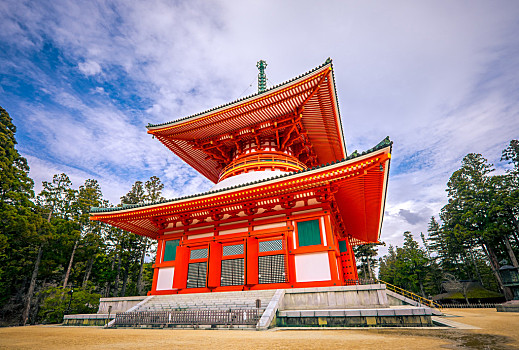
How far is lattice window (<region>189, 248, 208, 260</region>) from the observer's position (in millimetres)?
12805

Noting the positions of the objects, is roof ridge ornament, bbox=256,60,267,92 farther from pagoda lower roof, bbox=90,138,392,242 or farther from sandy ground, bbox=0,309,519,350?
sandy ground, bbox=0,309,519,350

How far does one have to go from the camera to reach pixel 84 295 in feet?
67.3

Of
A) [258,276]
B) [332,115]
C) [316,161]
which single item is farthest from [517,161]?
[258,276]

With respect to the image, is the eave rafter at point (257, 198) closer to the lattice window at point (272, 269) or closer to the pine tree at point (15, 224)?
the lattice window at point (272, 269)

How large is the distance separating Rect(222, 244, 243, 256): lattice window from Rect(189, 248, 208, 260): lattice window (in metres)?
1.10

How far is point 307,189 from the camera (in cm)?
1080

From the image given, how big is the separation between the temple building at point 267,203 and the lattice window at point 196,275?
0.15 ft

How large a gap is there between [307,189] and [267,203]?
2.14 meters

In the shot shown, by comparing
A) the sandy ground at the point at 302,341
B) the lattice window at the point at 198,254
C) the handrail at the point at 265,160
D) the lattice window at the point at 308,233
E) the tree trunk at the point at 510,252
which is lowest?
the sandy ground at the point at 302,341

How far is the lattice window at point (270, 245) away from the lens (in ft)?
37.7

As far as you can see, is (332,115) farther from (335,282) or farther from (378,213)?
(335,282)

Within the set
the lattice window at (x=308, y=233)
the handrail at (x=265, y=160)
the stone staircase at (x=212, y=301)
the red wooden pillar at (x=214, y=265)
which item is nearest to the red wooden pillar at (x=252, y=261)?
the stone staircase at (x=212, y=301)

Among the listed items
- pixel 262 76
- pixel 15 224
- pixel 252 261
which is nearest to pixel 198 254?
pixel 252 261

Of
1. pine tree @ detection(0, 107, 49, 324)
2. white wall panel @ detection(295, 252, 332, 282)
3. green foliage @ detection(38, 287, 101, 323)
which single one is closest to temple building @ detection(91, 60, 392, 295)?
white wall panel @ detection(295, 252, 332, 282)
